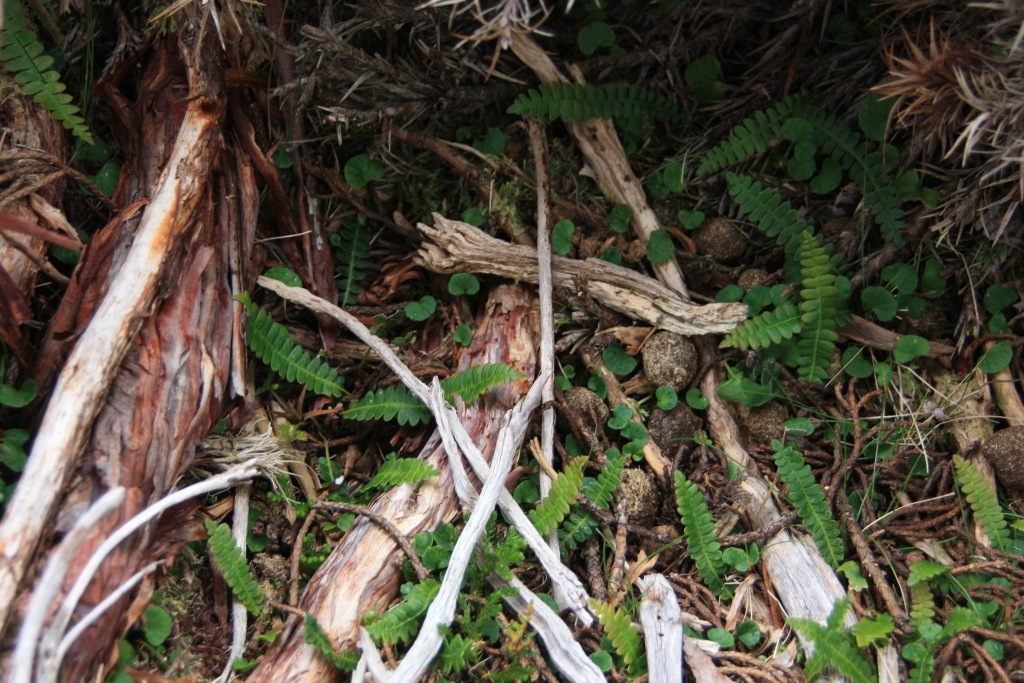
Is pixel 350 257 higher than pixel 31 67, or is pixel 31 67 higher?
pixel 31 67

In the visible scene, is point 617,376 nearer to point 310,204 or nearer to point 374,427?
point 374,427

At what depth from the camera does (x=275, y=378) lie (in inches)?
109

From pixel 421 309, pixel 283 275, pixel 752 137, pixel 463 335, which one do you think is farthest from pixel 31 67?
pixel 752 137

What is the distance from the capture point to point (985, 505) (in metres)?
2.44

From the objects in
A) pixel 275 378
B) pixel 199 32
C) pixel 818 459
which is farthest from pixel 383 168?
pixel 818 459

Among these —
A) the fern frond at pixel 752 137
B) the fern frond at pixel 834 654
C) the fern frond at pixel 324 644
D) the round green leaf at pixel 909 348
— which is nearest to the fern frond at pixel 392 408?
the fern frond at pixel 324 644

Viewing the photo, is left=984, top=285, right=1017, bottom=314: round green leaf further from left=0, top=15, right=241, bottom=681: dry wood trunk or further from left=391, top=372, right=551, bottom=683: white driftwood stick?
left=0, top=15, right=241, bottom=681: dry wood trunk

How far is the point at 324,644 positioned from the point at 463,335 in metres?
1.34

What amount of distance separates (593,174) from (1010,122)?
159 cm

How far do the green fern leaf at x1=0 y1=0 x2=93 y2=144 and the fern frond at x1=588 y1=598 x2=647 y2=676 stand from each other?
260 centimetres

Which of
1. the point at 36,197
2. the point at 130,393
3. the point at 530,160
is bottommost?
the point at 530,160

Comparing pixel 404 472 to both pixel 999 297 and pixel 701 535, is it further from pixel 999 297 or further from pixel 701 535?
pixel 999 297

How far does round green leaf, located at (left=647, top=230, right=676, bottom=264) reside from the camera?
289cm

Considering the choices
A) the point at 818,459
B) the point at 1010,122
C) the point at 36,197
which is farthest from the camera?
the point at 818,459
